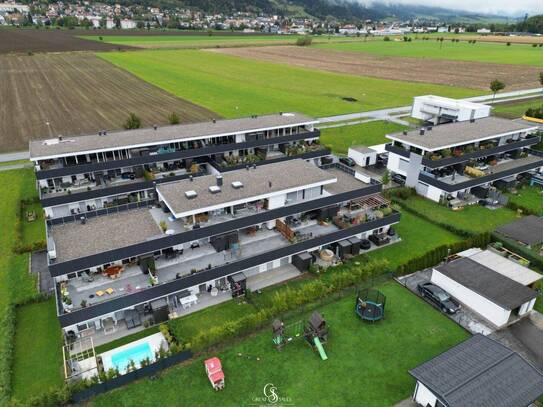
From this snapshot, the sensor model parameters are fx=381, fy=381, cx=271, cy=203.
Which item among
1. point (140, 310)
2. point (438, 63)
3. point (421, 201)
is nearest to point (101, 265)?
point (140, 310)

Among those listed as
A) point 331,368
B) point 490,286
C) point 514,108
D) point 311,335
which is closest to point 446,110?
point 514,108

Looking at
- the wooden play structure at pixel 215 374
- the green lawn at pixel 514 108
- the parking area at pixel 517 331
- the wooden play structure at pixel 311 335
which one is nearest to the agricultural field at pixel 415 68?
the green lawn at pixel 514 108

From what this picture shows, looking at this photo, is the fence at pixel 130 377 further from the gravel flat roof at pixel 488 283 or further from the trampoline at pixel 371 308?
the gravel flat roof at pixel 488 283

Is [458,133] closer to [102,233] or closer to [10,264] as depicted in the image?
[102,233]

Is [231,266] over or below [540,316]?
over

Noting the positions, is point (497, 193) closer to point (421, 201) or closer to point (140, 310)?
point (421, 201)
